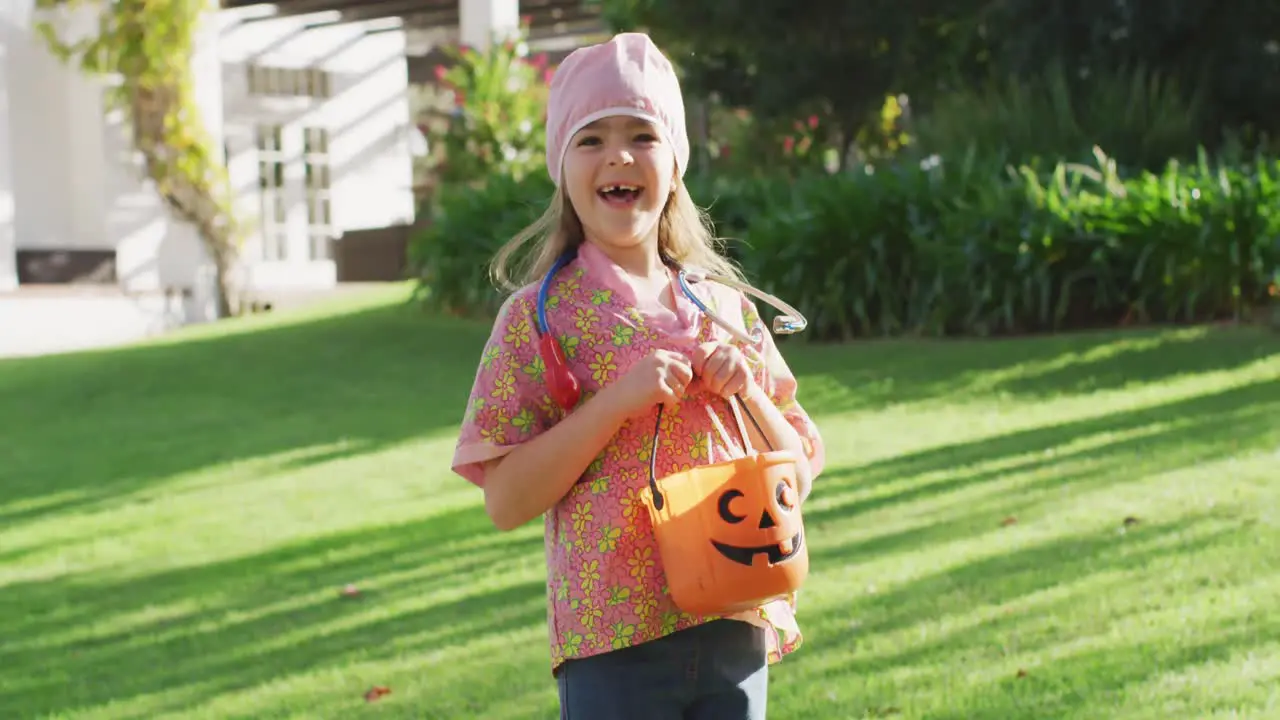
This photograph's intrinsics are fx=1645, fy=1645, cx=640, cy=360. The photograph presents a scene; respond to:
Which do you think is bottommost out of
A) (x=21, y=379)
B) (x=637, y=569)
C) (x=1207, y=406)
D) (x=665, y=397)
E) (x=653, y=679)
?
(x=21, y=379)

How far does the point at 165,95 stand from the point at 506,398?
15172 mm

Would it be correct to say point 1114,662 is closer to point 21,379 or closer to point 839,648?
point 839,648

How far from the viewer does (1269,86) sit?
10.9 m

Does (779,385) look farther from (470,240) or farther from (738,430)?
(470,240)

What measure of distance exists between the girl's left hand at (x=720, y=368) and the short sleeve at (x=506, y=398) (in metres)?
0.22

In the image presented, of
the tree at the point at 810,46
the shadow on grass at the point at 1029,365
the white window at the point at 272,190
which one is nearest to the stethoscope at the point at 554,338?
the shadow on grass at the point at 1029,365

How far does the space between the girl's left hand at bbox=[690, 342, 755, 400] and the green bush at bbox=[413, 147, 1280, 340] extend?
748 cm

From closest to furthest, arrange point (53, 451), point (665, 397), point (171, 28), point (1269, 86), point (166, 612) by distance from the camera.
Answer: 1. point (665, 397)
2. point (166, 612)
3. point (53, 451)
4. point (1269, 86)
5. point (171, 28)

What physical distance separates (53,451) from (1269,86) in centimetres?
797

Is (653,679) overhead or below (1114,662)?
overhead

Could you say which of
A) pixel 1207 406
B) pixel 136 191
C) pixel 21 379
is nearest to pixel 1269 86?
pixel 1207 406

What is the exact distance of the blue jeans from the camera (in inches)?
82.8

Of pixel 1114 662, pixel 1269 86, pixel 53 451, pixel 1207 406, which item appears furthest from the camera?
pixel 1269 86

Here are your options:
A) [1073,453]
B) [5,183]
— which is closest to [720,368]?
[1073,453]
